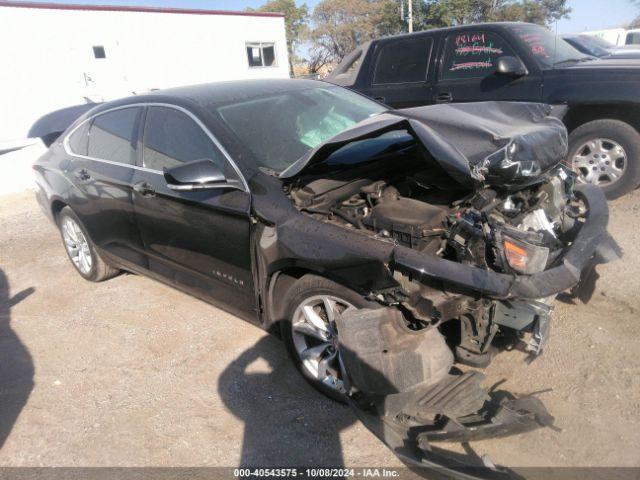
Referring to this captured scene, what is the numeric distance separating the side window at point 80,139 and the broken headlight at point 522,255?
3530 millimetres

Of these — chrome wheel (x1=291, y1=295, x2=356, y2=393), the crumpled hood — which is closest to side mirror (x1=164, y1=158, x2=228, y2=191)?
the crumpled hood

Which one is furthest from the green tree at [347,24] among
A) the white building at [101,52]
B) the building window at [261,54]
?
the white building at [101,52]

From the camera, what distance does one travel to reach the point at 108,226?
3.82 meters

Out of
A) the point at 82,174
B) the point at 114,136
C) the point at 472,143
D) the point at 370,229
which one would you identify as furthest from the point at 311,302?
the point at 82,174

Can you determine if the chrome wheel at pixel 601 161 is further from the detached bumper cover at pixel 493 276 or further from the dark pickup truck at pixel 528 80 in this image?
the detached bumper cover at pixel 493 276

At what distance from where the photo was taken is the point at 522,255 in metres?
2.16

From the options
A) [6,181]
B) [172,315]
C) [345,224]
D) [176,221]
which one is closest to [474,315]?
[345,224]

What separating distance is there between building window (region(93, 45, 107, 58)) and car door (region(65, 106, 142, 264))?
45.8 ft

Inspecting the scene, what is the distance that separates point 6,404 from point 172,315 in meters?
1.24

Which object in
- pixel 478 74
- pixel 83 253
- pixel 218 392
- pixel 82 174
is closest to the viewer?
pixel 218 392

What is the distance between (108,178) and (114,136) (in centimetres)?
37

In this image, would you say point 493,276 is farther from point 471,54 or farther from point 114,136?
point 471,54

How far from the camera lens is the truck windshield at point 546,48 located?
523 cm

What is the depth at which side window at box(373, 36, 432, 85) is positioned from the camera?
19.7 feet
